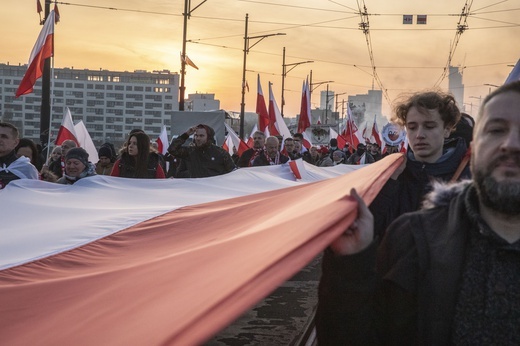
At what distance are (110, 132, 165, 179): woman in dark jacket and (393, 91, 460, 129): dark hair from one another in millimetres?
4452

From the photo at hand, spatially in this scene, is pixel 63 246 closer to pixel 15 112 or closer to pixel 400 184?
pixel 400 184

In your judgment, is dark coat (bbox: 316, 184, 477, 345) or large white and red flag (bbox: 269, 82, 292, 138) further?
large white and red flag (bbox: 269, 82, 292, 138)

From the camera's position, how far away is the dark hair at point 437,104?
375 centimetres

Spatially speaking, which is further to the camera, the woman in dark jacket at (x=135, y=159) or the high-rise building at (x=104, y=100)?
the high-rise building at (x=104, y=100)

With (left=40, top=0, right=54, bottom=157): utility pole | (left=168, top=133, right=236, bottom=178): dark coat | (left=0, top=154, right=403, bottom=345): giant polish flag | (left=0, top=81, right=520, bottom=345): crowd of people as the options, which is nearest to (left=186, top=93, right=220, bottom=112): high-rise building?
(left=40, top=0, right=54, bottom=157): utility pole

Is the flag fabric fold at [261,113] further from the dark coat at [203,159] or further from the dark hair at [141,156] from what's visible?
the dark hair at [141,156]

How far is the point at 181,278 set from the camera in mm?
1854

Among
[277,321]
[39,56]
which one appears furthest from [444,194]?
[39,56]

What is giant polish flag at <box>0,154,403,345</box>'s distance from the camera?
150cm

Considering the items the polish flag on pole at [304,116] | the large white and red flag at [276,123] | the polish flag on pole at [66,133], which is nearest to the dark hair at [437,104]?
the polish flag on pole at [66,133]

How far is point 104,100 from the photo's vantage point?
535ft

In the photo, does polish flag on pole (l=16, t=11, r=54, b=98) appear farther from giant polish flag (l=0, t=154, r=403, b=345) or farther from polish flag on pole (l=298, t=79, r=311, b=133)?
polish flag on pole (l=298, t=79, r=311, b=133)

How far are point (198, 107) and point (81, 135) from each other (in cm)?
15264

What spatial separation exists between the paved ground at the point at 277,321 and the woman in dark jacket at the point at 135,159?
7.07 ft
